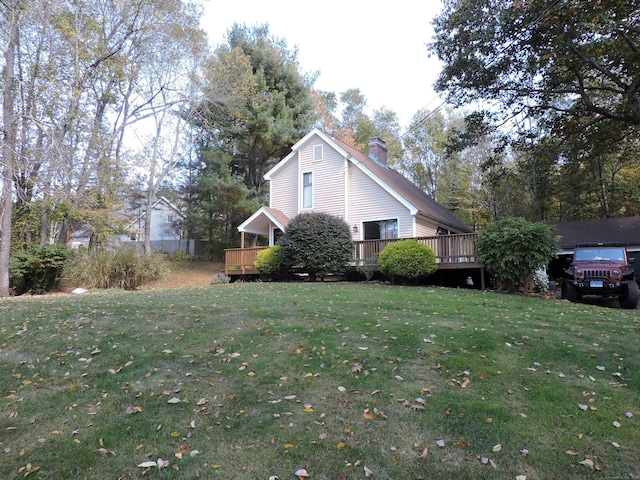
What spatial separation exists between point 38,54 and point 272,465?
18.5 meters

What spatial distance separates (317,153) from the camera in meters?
18.4

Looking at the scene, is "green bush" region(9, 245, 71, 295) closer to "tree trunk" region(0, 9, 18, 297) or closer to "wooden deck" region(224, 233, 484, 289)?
"tree trunk" region(0, 9, 18, 297)

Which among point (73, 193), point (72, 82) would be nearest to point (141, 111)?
point (72, 82)

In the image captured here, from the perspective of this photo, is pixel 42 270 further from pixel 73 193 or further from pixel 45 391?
pixel 45 391

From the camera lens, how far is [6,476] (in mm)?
2715

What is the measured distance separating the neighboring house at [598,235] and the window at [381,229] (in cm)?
671

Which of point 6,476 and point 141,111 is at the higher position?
point 141,111

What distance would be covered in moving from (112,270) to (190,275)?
7.97m

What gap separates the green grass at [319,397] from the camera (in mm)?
2805

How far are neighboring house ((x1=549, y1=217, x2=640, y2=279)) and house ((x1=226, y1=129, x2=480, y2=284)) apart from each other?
508cm

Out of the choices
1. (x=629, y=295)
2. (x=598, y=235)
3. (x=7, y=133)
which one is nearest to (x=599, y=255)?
(x=629, y=295)

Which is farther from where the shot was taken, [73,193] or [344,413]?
[73,193]

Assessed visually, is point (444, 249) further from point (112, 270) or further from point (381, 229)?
point (112, 270)

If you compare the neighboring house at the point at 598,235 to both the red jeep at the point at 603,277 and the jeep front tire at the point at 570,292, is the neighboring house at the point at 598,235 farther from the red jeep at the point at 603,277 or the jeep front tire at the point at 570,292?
the jeep front tire at the point at 570,292
